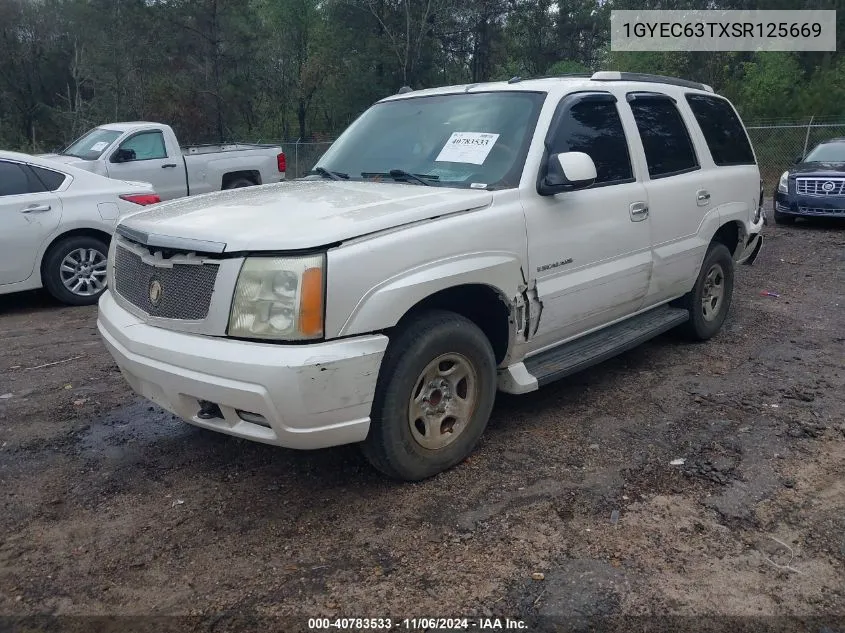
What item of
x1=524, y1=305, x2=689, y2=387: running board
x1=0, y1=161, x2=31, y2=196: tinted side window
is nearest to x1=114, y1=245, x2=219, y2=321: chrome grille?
x1=524, y1=305, x2=689, y2=387: running board

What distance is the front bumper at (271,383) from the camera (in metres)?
2.95

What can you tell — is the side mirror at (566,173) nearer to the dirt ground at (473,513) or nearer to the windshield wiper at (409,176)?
the windshield wiper at (409,176)

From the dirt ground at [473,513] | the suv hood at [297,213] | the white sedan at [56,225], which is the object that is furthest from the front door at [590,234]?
the white sedan at [56,225]

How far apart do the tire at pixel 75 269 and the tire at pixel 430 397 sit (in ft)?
16.6

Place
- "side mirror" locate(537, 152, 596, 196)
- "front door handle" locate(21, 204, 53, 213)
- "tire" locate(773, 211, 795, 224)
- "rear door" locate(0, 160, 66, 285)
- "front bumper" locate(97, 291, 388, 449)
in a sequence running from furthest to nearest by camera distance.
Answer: "tire" locate(773, 211, 795, 224), "front door handle" locate(21, 204, 53, 213), "rear door" locate(0, 160, 66, 285), "side mirror" locate(537, 152, 596, 196), "front bumper" locate(97, 291, 388, 449)

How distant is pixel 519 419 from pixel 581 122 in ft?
5.96

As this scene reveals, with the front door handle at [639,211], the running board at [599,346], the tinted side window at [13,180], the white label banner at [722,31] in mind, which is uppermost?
the white label banner at [722,31]

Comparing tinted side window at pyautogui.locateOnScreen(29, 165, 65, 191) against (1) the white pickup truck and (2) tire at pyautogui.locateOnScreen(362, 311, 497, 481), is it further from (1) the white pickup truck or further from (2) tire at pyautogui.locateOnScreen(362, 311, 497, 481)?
(2) tire at pyautogui.locateOnScreen(362, 311, 497, 481)

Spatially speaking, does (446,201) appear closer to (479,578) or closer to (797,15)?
(479,578)

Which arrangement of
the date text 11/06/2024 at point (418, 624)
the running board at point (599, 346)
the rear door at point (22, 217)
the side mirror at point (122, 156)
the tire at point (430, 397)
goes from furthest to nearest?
the side mirror at point (122, 156) → the rear door at point (22, 217) → the running board at point (599, 346) → the tire at point (430, 397) → the date text 11/06/2024 at point (418, 624)

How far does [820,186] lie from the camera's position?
11680 mm

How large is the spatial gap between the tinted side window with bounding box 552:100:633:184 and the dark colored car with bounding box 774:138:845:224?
851 cm

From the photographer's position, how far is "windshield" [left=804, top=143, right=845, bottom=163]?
12.4 m

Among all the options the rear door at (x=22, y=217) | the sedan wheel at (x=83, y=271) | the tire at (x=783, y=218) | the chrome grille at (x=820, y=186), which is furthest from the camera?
the tire at (x=783, y=218)
